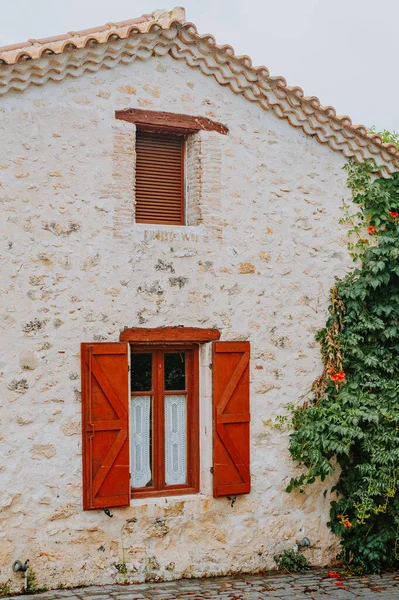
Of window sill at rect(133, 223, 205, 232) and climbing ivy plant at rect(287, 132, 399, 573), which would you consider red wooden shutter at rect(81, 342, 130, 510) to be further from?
climbing ivy plant at rect(287, 132, 399, 573)

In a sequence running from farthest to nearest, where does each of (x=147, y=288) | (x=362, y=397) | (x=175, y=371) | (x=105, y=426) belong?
1. (x=362, y=397)
2. (x=175, y=371)
3. (x=147, y=288)
4. (x=105, y=426)

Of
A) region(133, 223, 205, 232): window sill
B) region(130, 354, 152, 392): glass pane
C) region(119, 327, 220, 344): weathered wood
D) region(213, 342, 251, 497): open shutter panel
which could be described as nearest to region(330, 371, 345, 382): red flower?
region(213, 342, 251, 497): open shutter panel

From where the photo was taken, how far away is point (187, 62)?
768 centimetres

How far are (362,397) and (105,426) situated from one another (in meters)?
2.64

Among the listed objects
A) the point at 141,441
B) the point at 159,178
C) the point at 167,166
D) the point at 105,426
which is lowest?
the point at 141,441

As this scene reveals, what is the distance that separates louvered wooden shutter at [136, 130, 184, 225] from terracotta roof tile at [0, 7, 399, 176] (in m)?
0.77

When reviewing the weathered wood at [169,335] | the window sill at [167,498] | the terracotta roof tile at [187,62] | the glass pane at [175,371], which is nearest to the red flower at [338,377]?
the weathered wood at [169,335]

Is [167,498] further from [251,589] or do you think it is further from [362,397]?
[362,397]

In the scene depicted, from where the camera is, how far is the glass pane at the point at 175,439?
7.66 meters

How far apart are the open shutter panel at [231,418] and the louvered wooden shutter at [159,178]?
1385 mm

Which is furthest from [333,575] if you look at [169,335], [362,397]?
[169,335]

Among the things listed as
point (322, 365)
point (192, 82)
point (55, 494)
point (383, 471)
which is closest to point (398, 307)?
point (322, 365)

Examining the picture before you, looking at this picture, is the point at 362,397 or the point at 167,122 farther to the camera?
the point at 362,397

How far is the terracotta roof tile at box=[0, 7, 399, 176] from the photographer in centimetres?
694
